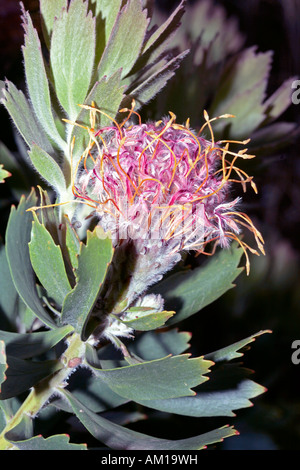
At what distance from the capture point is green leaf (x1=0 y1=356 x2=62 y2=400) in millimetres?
357

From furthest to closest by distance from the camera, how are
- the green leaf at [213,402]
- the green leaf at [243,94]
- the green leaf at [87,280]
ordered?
the green leaf at [243,94], the green leaf at [213,402], the green leaf at [87,280]

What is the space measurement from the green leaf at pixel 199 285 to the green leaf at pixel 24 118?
6.9 inches

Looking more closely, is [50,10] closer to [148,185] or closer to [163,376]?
[148,185]

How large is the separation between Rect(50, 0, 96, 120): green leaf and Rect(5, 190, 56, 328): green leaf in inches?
4.0

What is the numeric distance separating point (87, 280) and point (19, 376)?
10cm

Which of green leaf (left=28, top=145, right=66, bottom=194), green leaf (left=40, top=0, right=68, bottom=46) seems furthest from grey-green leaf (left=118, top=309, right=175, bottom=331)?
green leaf (left=40, top=0, right=68, bottom=46)

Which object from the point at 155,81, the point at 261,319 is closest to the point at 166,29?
the point at 155,81

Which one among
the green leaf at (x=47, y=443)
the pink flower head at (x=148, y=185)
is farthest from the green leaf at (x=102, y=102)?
the green leaf at (x=47, y=443)

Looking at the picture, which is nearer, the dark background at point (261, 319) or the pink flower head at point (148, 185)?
the pink flower head at point (148, 185)

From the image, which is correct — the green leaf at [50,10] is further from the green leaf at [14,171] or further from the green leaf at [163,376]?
the green leaf at [163,376]

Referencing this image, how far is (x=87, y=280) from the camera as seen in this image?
0.33 metres

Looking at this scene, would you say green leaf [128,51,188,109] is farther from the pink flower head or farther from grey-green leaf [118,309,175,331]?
grey-green leaf [118,309,175,331]

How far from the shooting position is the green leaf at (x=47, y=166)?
0.35 meters
